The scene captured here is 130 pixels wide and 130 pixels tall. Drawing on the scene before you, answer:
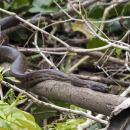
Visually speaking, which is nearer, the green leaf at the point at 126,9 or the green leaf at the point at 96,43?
the green leaf at the point at 96,43

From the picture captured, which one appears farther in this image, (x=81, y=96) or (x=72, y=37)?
(x=72, y=37)

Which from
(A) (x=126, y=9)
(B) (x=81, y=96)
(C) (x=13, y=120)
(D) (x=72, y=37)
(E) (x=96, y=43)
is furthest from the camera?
(D) (x=72, y=37)

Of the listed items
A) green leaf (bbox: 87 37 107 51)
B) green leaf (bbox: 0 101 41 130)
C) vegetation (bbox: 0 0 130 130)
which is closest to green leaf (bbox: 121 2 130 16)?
vegetation (bbox: 0 0 130 130)

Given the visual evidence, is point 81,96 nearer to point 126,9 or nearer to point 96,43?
point 96,43

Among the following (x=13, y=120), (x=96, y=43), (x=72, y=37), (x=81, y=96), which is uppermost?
(x=13, y=120)

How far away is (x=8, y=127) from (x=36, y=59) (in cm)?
285

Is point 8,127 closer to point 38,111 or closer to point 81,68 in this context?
point 38,111

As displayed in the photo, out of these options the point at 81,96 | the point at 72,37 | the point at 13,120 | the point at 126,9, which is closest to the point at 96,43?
the point at 126,9

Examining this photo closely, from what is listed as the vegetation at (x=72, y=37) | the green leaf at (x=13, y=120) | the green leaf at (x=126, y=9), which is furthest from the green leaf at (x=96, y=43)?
the green leaf at (x=13, y=120)

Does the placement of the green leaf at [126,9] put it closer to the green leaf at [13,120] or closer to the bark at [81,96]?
the bark at [81,96]

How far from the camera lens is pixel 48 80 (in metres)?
3.23

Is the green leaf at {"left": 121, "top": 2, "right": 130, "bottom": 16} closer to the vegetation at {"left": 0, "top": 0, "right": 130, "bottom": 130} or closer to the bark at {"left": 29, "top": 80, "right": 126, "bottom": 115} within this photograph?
the vegetation at {"left": 0, "top": 0, "right": 130, "bottom": 130}

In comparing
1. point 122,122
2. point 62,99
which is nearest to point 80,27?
point 62,99

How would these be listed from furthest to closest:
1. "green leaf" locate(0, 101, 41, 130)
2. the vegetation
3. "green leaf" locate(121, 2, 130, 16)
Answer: "green leaf" locate(121, 2, 130, 16)
the vegetation
"green leaf" locate(0, 101, 41, 130)
